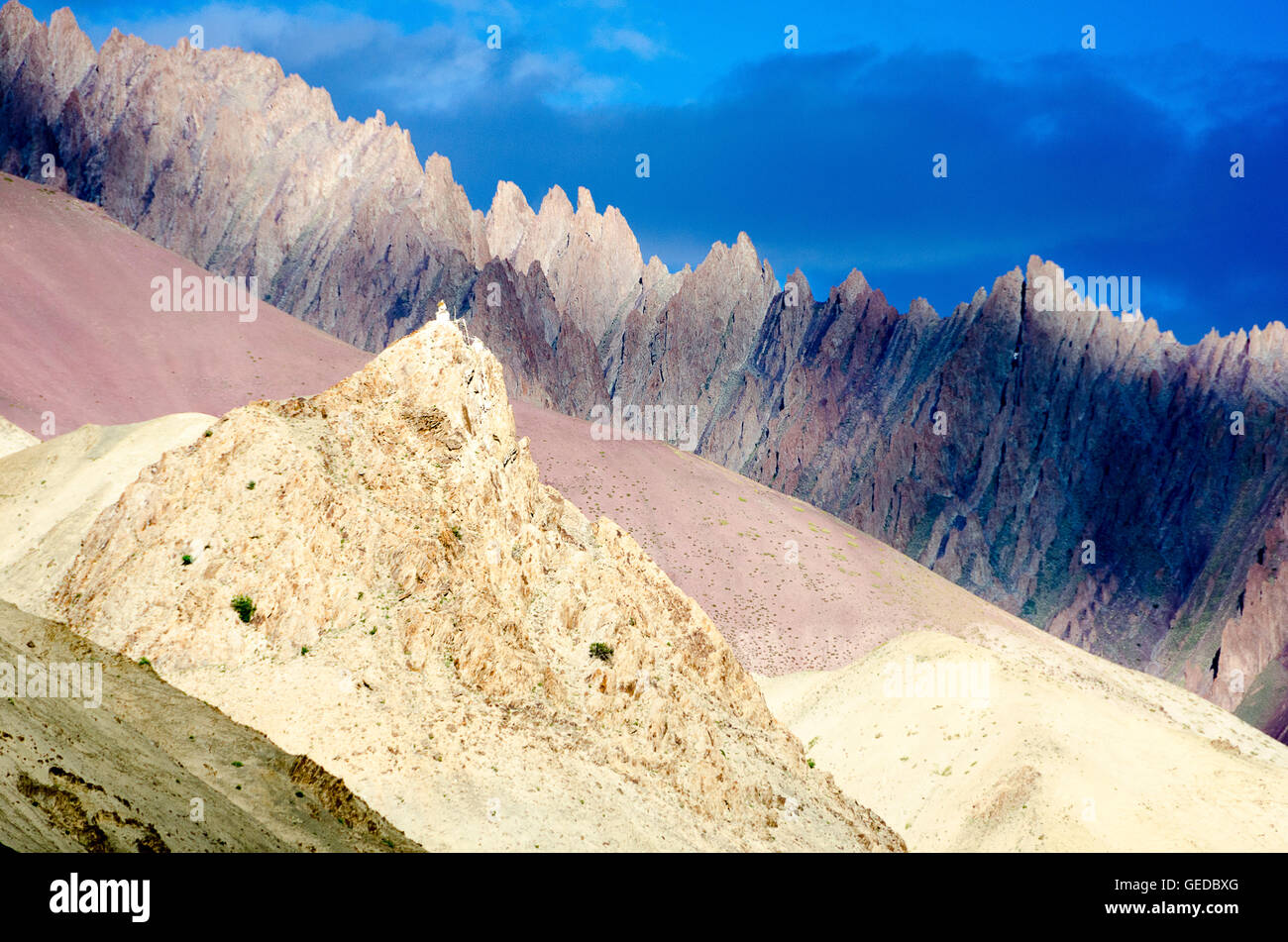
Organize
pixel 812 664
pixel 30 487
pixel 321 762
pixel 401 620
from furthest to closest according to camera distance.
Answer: pixel 812 664
pixel 30 487
pixel 401 620
pixel 321 762

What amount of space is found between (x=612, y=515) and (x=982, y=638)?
2751cm

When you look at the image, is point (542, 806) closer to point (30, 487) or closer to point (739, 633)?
point (30, 487)

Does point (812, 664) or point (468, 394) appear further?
point (812, 664)

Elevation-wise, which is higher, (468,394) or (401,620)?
(468,394)

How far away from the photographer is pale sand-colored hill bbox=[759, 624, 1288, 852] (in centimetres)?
4472

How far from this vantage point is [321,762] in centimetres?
3291

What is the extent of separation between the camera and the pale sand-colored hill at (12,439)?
2473 inches

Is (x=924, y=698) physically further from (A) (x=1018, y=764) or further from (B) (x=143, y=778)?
(B) (x=143, y=778)

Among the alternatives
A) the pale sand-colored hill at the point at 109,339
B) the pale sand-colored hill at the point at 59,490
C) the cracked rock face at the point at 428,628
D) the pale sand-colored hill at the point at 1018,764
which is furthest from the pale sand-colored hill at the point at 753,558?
the pale sand-colored hill at the point at 59,490

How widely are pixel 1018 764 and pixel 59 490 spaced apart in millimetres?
39676

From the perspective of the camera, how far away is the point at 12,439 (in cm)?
6419

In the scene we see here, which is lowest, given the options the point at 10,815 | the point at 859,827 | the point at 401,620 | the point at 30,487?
the point at 859,827
